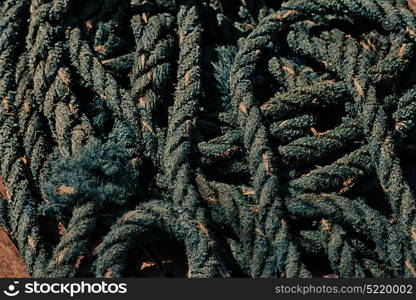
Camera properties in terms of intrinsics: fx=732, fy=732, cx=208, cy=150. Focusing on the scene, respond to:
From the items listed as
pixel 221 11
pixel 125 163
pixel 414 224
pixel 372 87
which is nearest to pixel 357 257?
pixel 414 224

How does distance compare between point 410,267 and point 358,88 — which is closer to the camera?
point 410,267

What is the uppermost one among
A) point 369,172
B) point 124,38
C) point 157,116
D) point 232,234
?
point 124,38

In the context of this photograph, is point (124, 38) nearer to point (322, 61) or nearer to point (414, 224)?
point (322, 61)

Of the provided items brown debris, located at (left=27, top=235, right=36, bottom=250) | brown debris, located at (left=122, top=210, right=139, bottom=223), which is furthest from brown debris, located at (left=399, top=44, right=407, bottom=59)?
brown debris, located at (left=27, top=235, right=36, bottom=250)

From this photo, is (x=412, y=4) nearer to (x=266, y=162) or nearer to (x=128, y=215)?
(x=266, y=162)

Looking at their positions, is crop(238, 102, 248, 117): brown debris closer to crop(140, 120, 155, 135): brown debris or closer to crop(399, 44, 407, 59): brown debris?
crop(140, 120, 155, 135): brown debris

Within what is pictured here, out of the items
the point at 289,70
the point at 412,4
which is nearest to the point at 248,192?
the point at 289,70

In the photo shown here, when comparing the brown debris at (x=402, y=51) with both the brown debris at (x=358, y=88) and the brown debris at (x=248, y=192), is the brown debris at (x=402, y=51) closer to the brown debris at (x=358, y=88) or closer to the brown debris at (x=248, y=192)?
the brown debris at (x=358, y=88)

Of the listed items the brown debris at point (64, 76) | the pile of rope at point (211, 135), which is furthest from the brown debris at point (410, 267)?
the brown debris at point (64, 76)
